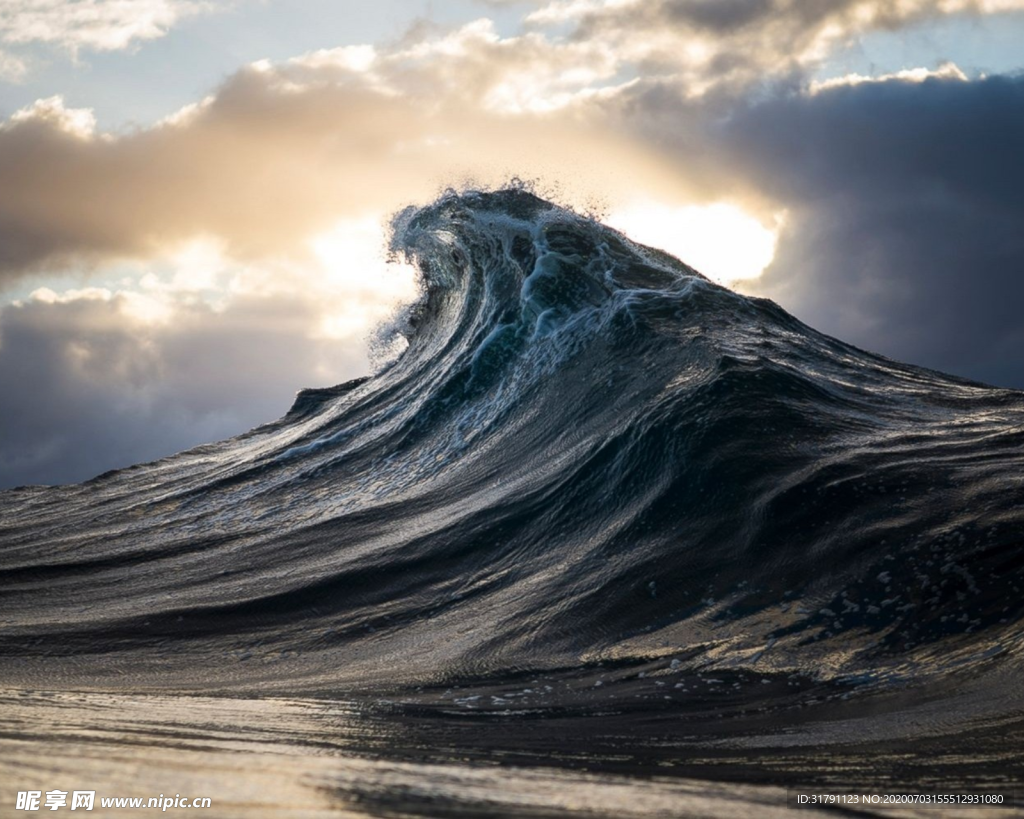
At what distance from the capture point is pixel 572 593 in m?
6.24

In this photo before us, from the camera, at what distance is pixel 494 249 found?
13.9 metres

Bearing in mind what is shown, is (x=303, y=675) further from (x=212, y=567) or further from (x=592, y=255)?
(x=592, y=255)

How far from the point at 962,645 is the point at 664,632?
157 cm

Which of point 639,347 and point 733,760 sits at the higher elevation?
point 639,347

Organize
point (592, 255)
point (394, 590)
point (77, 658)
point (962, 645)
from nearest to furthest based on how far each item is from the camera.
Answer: point (962, 645) < point (77, 658) < point (394, 590) < point (592, 255)

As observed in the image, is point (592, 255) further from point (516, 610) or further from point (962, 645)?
point (962, 645)

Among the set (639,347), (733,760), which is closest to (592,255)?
(639,347)

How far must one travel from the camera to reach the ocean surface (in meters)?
2.79

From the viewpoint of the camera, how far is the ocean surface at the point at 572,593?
2.79 metres

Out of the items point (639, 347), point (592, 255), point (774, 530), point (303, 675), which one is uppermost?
point (592, 255)

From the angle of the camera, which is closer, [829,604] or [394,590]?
[829,604]

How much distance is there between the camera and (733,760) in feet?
11.0

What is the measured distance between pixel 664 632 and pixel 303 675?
209 cm

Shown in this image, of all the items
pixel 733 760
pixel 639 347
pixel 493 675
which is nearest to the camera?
pixel 733 760
